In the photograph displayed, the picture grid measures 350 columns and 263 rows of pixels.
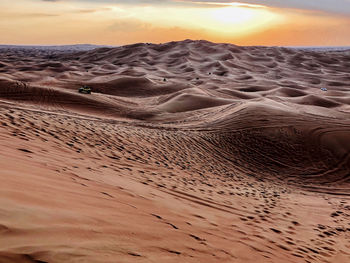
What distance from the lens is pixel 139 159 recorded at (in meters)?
8.39

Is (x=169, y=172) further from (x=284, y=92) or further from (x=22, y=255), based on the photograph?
(x=284, y=92)

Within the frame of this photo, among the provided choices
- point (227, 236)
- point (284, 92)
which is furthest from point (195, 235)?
point (284, 92)

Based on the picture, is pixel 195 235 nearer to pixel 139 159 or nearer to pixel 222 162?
pixel 139 159

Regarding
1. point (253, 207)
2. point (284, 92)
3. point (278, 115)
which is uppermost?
point (284, 92)

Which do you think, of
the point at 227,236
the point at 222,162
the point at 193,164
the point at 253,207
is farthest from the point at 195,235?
the point at 222,162

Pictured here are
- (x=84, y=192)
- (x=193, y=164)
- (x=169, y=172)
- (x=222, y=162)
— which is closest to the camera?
(x=84, y=192)

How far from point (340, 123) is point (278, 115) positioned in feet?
7.77

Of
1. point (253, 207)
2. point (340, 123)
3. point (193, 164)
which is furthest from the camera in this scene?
point (340, 123)

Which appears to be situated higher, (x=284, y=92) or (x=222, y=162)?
(x=284, y=92)

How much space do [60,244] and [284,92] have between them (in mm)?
28183

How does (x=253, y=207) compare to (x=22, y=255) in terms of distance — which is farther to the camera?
(x=253, y=207)

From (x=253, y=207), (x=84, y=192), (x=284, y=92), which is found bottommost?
(x=253, y=207)

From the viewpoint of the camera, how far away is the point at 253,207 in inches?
262

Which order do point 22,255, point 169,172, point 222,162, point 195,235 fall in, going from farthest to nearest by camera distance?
1. point 222,162
2. point 169,172
3. point 195,235
4. point 22,255
